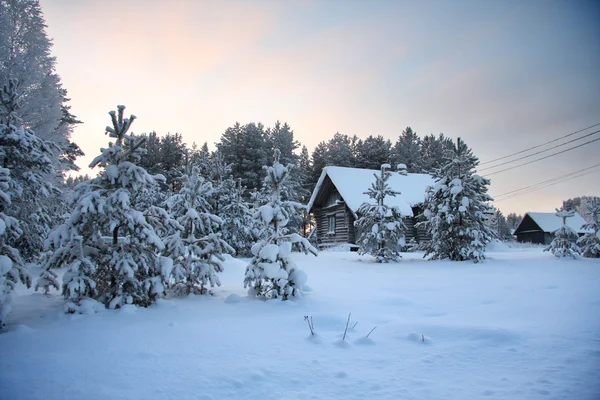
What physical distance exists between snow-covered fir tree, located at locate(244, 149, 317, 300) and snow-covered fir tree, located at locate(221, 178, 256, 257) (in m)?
12.5

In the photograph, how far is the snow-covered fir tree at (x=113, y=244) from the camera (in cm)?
559

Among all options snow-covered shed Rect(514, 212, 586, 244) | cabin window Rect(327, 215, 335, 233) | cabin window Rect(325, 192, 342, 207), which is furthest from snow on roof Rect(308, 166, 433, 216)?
snow-covered shed Rect(514, 212, 586, 244)

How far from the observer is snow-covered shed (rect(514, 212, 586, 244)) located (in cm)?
4769

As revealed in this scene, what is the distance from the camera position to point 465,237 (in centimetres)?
1523

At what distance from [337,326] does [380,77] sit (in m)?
10.9

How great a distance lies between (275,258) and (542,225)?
182ft

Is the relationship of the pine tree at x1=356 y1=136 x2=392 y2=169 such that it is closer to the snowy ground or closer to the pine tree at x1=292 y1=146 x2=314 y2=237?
the pine tree at x1=292 y1=146 x2=314 y2=237

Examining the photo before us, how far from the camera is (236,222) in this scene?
65.9 ft

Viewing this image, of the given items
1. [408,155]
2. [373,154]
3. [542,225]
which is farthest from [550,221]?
[373,154]

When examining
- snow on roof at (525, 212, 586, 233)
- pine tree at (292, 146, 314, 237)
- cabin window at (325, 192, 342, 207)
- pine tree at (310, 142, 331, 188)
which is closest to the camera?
cabin window at (325, 192, 342, 207)

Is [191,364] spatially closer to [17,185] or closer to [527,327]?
[527,327]

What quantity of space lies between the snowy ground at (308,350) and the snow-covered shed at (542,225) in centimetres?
5091

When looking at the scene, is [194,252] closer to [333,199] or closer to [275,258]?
[275,258]

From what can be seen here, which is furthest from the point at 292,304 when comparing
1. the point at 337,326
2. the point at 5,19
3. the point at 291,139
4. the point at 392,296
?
the point at 291,139
